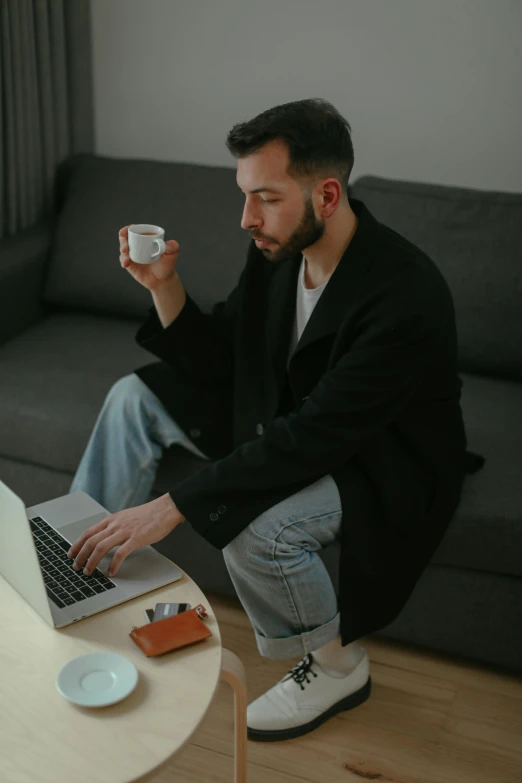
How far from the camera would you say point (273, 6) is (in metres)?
2.59

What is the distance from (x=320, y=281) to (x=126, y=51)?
1456 millimetres

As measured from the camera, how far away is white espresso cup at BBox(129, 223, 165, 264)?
172 cm

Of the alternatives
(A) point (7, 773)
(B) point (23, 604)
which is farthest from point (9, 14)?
(A) point (7, 773)

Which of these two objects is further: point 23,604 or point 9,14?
point 9,14

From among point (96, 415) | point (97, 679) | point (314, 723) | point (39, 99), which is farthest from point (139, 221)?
point (97, 679)

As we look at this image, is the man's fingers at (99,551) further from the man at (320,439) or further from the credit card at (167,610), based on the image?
the credit card at (167,610)

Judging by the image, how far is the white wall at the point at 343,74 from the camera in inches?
96.0

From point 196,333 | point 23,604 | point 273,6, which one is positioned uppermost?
point 273,6

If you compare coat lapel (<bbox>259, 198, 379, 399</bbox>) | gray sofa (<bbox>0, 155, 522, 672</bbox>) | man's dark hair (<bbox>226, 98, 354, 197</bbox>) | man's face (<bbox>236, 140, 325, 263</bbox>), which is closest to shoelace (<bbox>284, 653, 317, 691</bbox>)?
gray sofa (<bbox>0, 155, 522, 672</bbox>)

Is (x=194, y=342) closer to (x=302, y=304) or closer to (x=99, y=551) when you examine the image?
(x=302, y=304)

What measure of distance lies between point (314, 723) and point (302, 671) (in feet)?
0.32

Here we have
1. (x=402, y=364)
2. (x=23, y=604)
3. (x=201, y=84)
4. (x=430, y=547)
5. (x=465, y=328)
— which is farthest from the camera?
(x=201, y=84)

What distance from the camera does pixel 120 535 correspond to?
1446 mm

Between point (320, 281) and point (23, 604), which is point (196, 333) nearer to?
point (320, 281)
